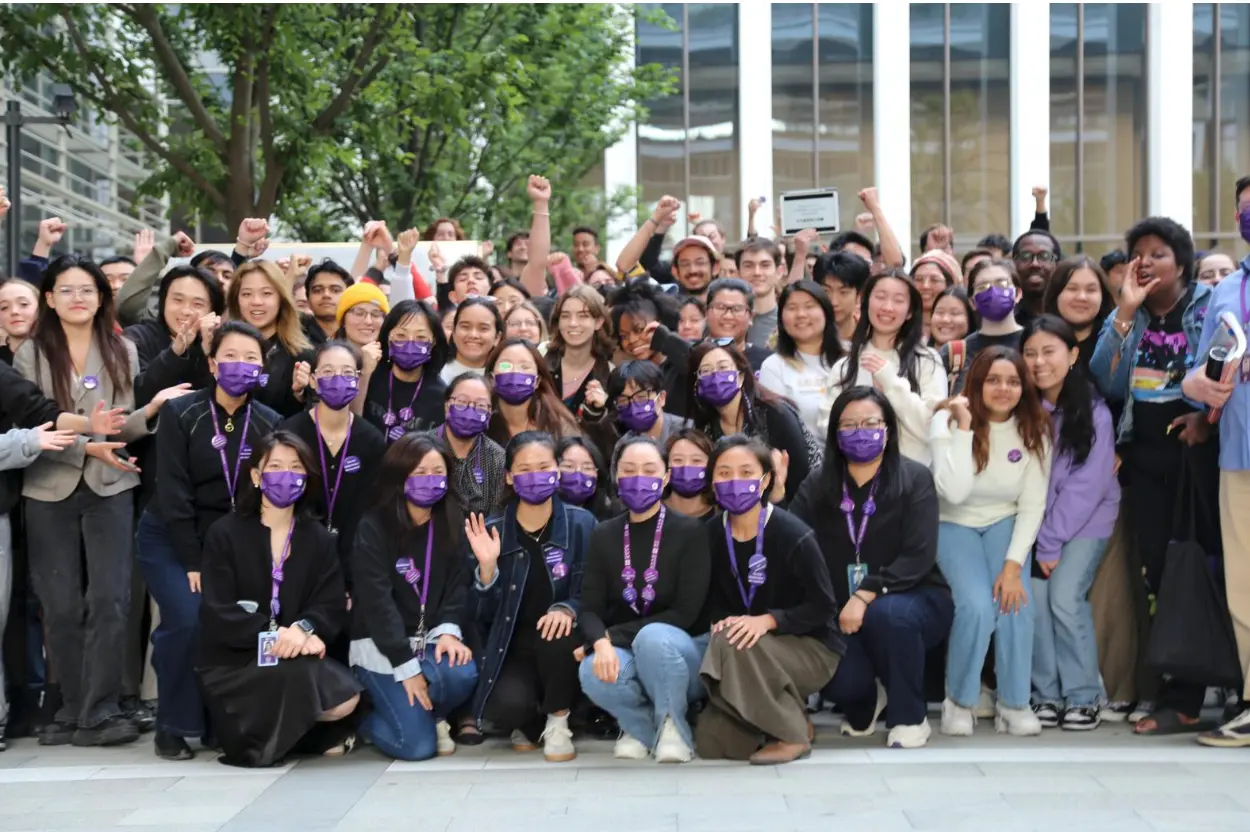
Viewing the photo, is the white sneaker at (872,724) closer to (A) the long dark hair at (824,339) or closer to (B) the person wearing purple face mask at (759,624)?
(B) the person wearing purple face mask at (759,624)

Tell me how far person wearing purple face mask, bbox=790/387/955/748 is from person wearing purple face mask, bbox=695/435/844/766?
0.27m

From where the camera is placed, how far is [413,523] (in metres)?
7.70

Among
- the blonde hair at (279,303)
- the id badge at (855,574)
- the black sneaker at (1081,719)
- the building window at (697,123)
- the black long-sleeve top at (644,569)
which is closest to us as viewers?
the black long-sleeve top at (644,569)

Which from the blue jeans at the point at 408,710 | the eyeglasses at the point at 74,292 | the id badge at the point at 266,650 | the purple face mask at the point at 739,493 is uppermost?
the eyeglasses at the point at 74,292

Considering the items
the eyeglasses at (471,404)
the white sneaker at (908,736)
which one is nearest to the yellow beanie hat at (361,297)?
the eyeglasses at (471,404)

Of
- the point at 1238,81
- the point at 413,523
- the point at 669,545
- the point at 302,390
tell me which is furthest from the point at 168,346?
the point at 1238,81

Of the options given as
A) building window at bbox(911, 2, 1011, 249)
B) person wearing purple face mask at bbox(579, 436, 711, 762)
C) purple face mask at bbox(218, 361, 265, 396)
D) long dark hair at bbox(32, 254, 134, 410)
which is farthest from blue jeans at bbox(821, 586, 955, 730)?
building window at bbox(911, 2, 1011, 249)

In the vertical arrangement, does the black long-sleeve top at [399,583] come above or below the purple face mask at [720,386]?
below

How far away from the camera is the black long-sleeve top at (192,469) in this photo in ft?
25.0

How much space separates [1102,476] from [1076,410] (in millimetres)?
335

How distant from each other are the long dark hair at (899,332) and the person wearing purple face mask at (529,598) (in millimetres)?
1591

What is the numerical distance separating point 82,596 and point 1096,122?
961 inches

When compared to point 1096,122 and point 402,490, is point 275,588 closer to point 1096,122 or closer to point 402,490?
point 402,490

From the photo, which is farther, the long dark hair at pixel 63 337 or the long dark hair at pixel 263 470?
the long dark hair at pixel 63 337
